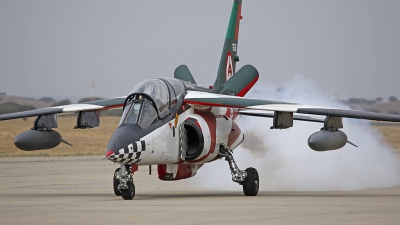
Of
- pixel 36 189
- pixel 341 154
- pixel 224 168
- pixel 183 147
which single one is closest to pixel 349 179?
pixel 341 154

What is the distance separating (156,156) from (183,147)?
3.89ft

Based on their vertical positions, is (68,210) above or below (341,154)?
below

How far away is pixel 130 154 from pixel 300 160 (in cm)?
984

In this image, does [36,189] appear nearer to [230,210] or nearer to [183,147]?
[183,147]

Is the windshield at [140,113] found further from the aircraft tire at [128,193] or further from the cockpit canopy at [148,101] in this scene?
the aircraft tire at [128,193]

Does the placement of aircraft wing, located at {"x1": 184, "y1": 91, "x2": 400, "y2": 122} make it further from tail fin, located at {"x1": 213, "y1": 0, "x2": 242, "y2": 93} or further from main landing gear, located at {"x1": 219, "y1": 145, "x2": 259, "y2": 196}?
tail fin, located at {"x1": 213, "y1": 0, "x2": 242, "y2": 93}

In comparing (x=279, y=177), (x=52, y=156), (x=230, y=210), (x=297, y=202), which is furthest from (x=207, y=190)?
(x=52, y=156)

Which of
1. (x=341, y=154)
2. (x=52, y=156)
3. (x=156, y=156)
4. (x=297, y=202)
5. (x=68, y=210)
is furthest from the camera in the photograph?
(x=52, y=156)

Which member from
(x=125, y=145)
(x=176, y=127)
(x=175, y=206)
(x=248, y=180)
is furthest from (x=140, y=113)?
(x=248, y=180)

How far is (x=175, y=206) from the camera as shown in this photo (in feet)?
51.4

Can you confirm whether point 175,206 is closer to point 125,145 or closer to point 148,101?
point 125,145

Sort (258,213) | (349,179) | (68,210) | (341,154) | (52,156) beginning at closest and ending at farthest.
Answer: (258,213) → (68,210) → (349,179) → (341,154) → (52,156)

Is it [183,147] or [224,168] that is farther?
[224,168]

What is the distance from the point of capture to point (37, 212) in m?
14.6
